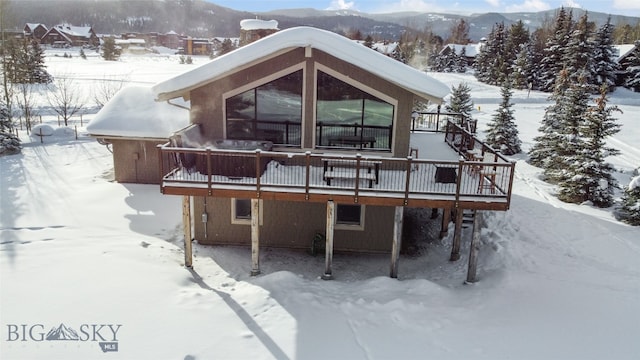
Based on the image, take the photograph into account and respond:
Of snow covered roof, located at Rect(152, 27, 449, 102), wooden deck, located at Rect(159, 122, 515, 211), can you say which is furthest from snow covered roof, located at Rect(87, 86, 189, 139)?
wooden deck, located at Rect(159, 122, 515, 211)

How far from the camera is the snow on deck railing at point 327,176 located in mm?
10789

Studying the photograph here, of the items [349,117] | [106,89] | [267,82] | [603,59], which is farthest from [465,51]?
[267,82]

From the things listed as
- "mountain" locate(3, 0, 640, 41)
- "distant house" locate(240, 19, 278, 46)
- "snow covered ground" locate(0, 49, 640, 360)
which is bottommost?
"snow covered ground" locate(0, 49, 640, 360)

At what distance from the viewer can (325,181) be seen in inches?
452

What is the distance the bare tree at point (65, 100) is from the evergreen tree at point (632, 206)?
3179 cm

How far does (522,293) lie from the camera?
10461mm

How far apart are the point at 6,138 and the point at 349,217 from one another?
787 inches

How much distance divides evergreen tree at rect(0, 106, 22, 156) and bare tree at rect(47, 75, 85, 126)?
6090mm

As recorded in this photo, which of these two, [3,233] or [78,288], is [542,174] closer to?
[78,288]

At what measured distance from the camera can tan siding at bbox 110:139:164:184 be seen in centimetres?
1808

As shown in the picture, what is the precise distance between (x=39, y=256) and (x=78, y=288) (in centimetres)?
253

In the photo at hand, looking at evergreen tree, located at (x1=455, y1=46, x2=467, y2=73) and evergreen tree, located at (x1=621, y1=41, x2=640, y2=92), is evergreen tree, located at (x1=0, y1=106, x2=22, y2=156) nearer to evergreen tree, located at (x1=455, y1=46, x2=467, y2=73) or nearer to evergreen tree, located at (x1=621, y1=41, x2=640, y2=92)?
evergreen tree, located at (x1=621, y1=41, x2=640, y2=92)

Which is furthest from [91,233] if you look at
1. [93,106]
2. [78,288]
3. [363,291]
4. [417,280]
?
[93,106]

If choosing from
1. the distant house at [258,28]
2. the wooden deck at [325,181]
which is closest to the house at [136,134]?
the distant house at [258,28]
